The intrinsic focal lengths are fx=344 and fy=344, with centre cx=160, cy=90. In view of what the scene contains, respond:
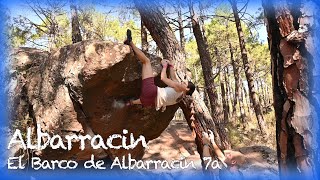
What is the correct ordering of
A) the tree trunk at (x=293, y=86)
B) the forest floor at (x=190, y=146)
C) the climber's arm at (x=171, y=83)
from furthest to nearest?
1. the forest floor at (x=190, y=146)
2. the climber's arm at (x=171, y=83)
3. the tree trunk at (x=293, y=86)

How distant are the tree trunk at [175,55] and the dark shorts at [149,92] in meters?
0.43

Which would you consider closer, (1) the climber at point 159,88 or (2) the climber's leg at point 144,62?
(1) the climber at point 159,88

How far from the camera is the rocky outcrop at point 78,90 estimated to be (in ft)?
12.7

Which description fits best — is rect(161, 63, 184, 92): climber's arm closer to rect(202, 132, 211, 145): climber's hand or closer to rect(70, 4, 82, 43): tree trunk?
rect(202, 132, 211, 145): climber's hand

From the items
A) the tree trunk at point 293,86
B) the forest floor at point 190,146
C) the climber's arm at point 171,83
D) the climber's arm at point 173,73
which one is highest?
the climber's arm at point 173,73

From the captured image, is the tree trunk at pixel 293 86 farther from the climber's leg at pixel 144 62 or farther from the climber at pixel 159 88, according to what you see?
the climber's leg at pixel 144 62

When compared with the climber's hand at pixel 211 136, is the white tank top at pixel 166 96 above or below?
above

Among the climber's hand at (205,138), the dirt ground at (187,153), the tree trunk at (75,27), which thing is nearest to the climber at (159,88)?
the climber's hand at (205,138)

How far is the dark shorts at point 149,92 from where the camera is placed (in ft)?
12.2

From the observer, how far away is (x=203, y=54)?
5.53 meters

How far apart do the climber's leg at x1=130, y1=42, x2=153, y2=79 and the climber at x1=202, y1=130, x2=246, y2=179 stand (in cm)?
95

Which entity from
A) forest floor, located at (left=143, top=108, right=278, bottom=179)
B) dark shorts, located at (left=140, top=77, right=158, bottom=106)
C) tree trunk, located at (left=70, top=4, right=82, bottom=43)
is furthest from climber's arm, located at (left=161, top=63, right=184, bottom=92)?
tree trunk, located at (left=70, top=4, right=82, bottom=43)

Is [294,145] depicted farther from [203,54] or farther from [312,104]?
[203,54]

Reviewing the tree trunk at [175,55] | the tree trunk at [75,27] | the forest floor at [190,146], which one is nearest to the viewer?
the tree trunk at [175,55]
